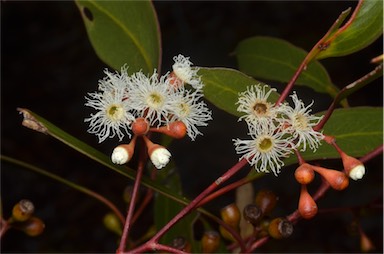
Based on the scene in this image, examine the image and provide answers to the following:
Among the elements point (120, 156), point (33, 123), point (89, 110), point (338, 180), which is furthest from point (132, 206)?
point (89, 110)

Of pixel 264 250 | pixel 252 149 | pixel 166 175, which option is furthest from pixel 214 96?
pixel 264 250

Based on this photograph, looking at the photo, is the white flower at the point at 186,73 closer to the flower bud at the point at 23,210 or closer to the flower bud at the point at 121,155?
the flower bud at the point at 121,155

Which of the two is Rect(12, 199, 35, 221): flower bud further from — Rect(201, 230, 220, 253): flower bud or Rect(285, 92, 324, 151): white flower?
Rect(285, 92, 324, 151): white flower

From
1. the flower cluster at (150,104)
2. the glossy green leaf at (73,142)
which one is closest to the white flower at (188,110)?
the flower cluster at (150,104)

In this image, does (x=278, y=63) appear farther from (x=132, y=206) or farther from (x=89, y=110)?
(x=89, y=110)

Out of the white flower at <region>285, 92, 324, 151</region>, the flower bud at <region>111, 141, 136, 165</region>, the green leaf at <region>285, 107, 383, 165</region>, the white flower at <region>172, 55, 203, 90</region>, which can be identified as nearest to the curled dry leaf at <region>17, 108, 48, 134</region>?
the flower bud at <region>111, 141, 136, 165</region>
